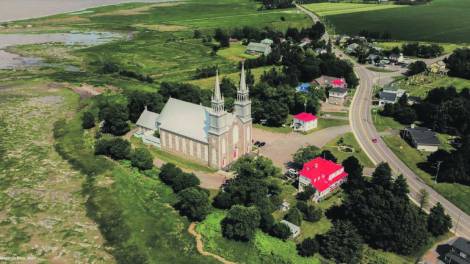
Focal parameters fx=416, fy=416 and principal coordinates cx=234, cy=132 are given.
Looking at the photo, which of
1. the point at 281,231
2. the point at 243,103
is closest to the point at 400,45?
the point at 243,103

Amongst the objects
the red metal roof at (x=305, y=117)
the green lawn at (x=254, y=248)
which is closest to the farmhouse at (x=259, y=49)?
the red metal roof at (x=305, y=117)

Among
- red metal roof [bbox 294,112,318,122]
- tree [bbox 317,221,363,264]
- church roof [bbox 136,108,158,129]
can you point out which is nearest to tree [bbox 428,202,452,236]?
tree [bbox 317,221,363,264]

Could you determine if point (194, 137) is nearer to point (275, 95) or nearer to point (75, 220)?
point (75, 220)

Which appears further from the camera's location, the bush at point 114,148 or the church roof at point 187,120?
the bush at point 114,148

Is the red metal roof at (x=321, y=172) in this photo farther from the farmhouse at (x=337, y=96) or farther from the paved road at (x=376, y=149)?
the farmhouse at (x=337, y=96)

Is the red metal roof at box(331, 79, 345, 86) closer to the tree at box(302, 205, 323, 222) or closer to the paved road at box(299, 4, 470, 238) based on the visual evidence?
the paved road at box(299, 4, 470, 238)

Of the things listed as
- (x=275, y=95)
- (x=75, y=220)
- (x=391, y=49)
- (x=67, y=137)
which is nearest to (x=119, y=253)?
(x=75, y=220)
